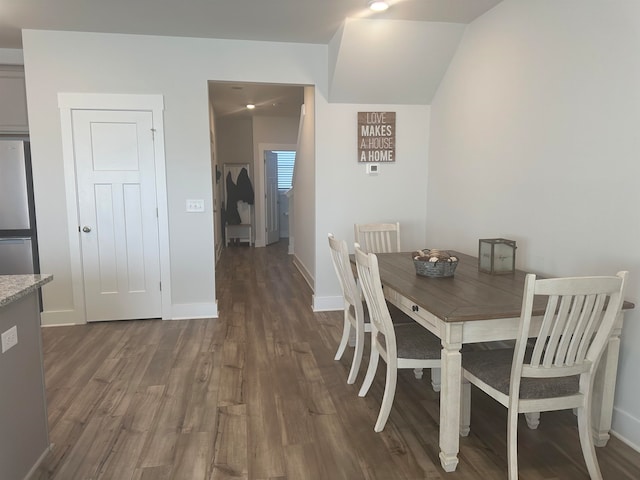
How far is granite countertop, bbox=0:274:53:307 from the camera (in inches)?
61.0

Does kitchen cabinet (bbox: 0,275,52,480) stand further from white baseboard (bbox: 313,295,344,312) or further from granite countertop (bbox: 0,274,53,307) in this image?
white baseboard (bbox: 313,295,344,312)

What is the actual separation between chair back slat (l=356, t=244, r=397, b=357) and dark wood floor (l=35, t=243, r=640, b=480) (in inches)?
18.4

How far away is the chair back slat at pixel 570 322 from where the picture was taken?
1.54 meters

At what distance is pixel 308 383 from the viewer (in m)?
2.68

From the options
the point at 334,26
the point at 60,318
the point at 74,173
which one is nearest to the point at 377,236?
the point at 334,26

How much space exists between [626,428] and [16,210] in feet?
15.3

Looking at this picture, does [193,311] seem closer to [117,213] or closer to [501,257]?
[117,213]

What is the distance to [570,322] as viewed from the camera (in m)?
1.61

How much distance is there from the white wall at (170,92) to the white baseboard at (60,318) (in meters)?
0.01

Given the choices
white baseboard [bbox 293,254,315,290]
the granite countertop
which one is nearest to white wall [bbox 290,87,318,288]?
white baseboard [bbox 293,254,315,290]

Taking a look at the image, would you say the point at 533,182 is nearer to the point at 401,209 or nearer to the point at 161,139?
the point at 401,209

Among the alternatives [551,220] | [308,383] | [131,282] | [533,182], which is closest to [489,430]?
[308,383]

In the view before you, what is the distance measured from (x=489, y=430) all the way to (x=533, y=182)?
4.94ft

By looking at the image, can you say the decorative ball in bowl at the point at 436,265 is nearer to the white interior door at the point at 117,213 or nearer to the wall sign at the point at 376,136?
the wall sign at the point at 376,136
